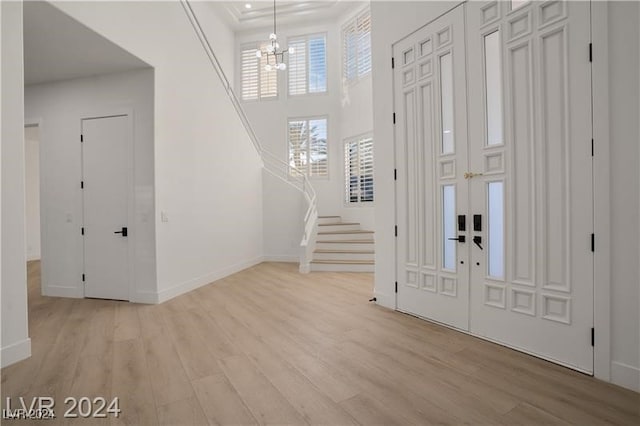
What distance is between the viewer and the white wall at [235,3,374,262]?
783 cm

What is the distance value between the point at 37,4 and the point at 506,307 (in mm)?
4892

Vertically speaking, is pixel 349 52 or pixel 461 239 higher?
pixel 349 52

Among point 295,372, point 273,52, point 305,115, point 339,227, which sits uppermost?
point 273,52

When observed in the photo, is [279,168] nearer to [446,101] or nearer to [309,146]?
[309,146]

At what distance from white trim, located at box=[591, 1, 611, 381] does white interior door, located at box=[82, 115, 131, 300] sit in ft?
16.5

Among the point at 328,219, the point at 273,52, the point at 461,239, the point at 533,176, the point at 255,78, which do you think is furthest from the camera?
the point at 255,78

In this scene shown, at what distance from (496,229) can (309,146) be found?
21.3 ft

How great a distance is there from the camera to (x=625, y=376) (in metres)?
2.13

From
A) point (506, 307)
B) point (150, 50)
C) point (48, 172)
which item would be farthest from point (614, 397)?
point (48, 172)

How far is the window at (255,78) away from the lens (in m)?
9.04

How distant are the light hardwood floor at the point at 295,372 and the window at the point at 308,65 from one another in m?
6.83

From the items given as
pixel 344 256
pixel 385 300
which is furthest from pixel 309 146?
pixel 385 300

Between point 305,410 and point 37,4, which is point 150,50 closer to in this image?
point 37,4

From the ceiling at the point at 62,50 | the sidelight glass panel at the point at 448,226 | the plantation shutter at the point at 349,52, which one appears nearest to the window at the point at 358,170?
the plantation shutter at the point at 349,52
